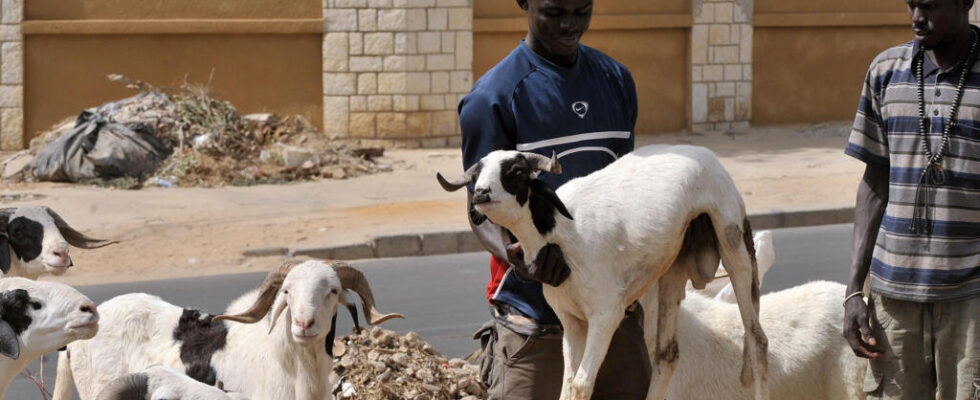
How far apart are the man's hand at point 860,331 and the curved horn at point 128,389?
7.62ft

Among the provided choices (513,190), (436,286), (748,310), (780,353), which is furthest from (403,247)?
(513,190)

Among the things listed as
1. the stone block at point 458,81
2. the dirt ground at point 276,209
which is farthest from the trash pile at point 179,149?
the stone block at point 458,81

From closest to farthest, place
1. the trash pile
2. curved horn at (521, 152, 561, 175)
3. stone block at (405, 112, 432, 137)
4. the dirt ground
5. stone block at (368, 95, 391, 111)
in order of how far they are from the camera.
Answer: curved horn at (521, 152, 561, 175), the dirt ground, the trash pile, stone block at (368, 95, 391, 111), stone block at (405, 112, 432, 137)

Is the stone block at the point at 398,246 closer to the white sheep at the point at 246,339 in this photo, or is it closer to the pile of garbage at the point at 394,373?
the pile of garbage at the point at 394,373

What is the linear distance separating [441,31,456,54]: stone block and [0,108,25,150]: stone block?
251 inches

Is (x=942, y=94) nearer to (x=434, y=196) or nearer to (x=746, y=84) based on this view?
(x=434, y=196)

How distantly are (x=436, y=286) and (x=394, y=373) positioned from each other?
4175mm

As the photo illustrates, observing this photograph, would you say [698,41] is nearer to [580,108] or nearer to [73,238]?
[73,238]

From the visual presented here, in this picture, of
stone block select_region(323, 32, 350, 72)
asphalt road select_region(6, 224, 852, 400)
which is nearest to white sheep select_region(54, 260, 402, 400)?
asphalt road select_region(6, 224, 852, 400)

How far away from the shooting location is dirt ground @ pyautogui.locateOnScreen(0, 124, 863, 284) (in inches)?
457

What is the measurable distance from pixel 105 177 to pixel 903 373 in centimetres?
1310

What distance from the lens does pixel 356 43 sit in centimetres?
1891

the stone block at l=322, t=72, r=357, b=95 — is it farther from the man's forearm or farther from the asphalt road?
the man's forearm

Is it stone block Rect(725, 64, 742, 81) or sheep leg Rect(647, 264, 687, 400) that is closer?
sheep leg Rect(647, 264, 687, 400)
